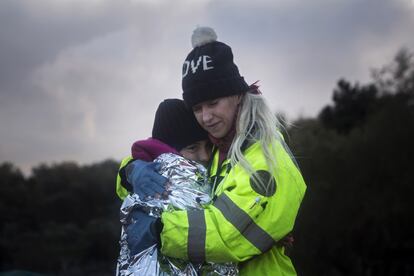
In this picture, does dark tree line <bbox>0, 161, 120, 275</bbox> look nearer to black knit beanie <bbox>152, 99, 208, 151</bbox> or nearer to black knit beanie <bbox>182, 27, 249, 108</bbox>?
black knit beanie <bbox>152, 99, 208, 151</bbox>

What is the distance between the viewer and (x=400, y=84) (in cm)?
1360

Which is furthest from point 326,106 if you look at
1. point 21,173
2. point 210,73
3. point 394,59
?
point 210,73

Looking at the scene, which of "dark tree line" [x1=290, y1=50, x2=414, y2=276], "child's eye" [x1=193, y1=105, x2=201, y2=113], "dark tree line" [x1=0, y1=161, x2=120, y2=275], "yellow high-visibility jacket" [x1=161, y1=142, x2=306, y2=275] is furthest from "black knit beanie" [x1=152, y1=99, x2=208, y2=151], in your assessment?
"dark tree line" [x1=0, y1=161, x2=120, y2=275]

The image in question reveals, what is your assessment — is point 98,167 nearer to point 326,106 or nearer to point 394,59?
point 394,59

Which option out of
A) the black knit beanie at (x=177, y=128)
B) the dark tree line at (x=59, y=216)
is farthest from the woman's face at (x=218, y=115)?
the dark tree line at (x=59, y=216)

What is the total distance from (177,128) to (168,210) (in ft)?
2.17

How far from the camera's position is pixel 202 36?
2580 millimetres

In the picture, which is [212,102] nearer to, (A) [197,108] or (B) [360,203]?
(A) [197,108]

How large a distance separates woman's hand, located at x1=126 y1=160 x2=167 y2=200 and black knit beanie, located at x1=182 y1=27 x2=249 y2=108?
0.40 metres

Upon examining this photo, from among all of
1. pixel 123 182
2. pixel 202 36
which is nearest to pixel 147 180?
pixel 123 182

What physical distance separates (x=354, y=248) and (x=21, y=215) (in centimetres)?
796

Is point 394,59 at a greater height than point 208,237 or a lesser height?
greater

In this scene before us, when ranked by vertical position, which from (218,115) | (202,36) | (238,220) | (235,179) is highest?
(202,36)

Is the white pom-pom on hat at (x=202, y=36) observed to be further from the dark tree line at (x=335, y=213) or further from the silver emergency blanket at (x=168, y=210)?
the dark tree line at (x=335, y=213)
